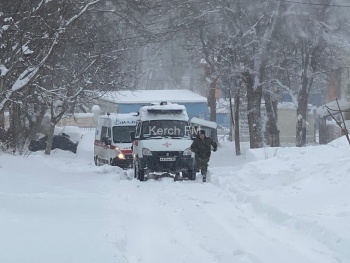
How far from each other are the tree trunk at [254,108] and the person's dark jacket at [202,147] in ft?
42.7

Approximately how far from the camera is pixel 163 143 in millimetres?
21438

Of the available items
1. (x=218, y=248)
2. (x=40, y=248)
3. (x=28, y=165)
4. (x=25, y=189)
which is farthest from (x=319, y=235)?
(x=28, y=165)

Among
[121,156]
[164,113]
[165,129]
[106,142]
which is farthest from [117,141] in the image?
[165,129]

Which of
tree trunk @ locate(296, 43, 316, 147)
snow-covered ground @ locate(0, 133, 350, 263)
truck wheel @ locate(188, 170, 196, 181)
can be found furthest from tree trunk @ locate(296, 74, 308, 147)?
→ snow-covered ground @ locate(0, 133, 350, 263)

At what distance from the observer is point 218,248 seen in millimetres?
9031

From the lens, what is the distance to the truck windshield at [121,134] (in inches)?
1133

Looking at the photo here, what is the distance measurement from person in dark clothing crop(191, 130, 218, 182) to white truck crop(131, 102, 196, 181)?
3.13 ft

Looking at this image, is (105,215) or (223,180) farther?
(223,180)

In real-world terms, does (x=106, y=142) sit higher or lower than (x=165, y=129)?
lower

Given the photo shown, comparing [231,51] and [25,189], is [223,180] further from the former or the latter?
[231,51]

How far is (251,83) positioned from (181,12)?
4884mm

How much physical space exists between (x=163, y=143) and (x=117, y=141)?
7.55 m

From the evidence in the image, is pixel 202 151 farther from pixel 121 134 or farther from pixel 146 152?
pixel 121 134

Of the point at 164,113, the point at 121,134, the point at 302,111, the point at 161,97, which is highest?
the point at 161,97
